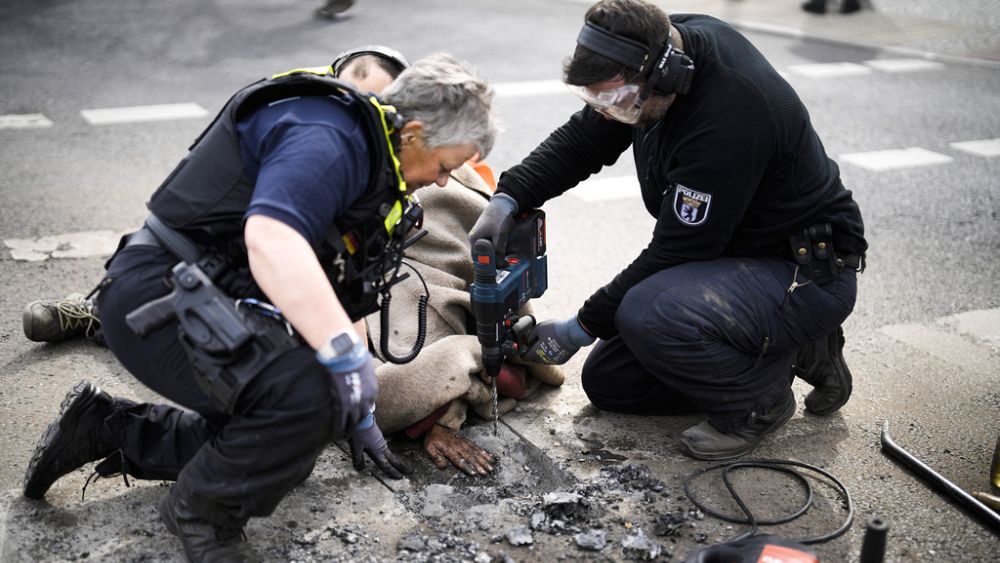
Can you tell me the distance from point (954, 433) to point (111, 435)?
2.90m

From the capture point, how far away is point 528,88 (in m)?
8.29

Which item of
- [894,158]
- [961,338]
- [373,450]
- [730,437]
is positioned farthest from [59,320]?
[894,158]

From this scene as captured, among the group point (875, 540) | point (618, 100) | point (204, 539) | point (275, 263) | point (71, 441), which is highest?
point (618, 100)

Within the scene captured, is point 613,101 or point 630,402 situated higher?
point 613,101

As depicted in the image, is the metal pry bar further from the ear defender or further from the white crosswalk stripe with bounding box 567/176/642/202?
the white crosswalk stripe with bounding box 567/176/642/202

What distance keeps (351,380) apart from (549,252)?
3.03m

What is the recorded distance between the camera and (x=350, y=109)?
8.24ft

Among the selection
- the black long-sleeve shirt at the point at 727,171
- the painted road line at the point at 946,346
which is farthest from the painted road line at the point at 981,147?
the black long-sleeve shirt at the point at 727,171

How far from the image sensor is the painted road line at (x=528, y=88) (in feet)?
26.6

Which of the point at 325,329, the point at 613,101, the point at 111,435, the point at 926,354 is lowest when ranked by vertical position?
the point at 926,354

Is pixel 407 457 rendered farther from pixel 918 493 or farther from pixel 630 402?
pixel 918 493

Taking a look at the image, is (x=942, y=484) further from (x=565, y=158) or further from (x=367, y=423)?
(x=367, y=423)

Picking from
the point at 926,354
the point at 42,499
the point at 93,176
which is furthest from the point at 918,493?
the point at 93,176

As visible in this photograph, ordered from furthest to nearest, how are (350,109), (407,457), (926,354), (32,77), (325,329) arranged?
(32,77)
(926,354)
(407,457)
(350,109)
(325,329)
